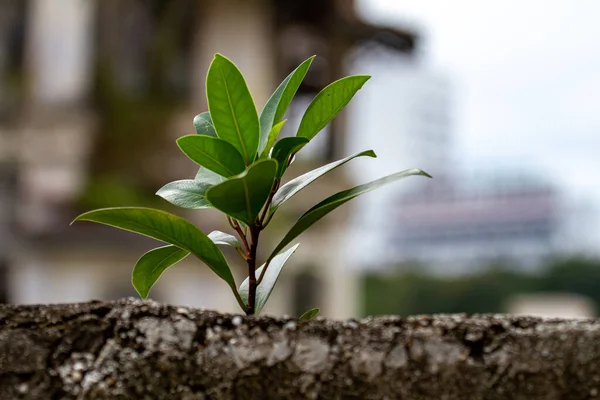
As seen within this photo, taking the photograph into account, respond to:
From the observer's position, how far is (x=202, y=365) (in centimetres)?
44

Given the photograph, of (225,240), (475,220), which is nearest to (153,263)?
(225,240)

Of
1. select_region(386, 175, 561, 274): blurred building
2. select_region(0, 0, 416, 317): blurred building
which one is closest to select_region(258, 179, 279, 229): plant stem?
select_region(0, 0, 416, 317): blurred building

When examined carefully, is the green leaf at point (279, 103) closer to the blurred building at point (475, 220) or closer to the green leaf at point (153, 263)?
the green leaf at point (153, 263)

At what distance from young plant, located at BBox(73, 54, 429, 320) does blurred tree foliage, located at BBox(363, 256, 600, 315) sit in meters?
12.8

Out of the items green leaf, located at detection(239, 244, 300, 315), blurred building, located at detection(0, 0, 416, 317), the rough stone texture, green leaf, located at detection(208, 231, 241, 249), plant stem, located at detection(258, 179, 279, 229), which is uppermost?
blurred building, located at detection(0, 0, 416, 317)

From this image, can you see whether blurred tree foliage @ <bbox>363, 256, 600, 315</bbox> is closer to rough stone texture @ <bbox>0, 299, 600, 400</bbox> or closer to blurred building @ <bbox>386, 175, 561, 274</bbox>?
blurred building @ <bbox>386, 175, 561, 274</bbox>

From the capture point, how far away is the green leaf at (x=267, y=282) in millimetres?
511

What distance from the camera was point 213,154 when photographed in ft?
1.58

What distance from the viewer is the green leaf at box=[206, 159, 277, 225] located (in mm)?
433

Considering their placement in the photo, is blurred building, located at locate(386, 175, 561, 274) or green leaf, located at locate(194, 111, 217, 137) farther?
blurred building, located at locate(386, 175, 561, 274)

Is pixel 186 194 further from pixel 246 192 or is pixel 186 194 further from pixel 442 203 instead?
pixel 442 203

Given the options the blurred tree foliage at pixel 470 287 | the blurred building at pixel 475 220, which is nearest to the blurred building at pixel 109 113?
the blurred tree foliage at pixel 470 287

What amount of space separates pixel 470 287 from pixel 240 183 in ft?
45.8

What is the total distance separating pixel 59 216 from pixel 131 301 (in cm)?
477
